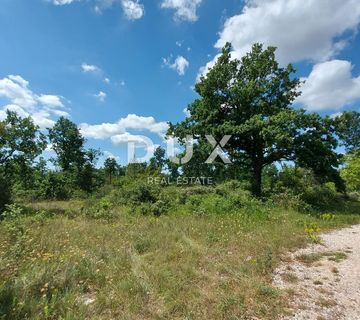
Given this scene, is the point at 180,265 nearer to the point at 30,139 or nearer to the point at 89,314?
the point at 89,314

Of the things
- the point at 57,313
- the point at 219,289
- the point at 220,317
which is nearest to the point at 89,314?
the point at 57,313

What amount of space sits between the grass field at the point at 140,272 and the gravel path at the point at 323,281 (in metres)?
0.30

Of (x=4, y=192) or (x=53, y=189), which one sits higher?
(x=53, y=189)

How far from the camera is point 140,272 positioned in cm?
570

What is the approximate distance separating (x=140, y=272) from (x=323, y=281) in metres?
3.74

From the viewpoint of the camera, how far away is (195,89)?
22.2 meters

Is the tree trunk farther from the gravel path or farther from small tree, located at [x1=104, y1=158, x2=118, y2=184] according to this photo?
small tree, located at [x1=104, y1=158, x2=118, y2=184]

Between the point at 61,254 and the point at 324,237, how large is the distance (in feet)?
27.4

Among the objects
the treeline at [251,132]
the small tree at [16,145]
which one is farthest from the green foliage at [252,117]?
the small tree at [16,145]

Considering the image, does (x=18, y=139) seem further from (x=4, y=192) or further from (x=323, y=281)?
(x=323, y=281)

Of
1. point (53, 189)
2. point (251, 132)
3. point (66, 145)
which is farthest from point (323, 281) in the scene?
point (66, 145)

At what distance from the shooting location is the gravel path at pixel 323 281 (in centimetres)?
470

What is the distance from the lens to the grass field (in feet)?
14.3

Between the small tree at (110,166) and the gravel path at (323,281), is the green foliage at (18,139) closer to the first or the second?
the gravel path at (323,281)
